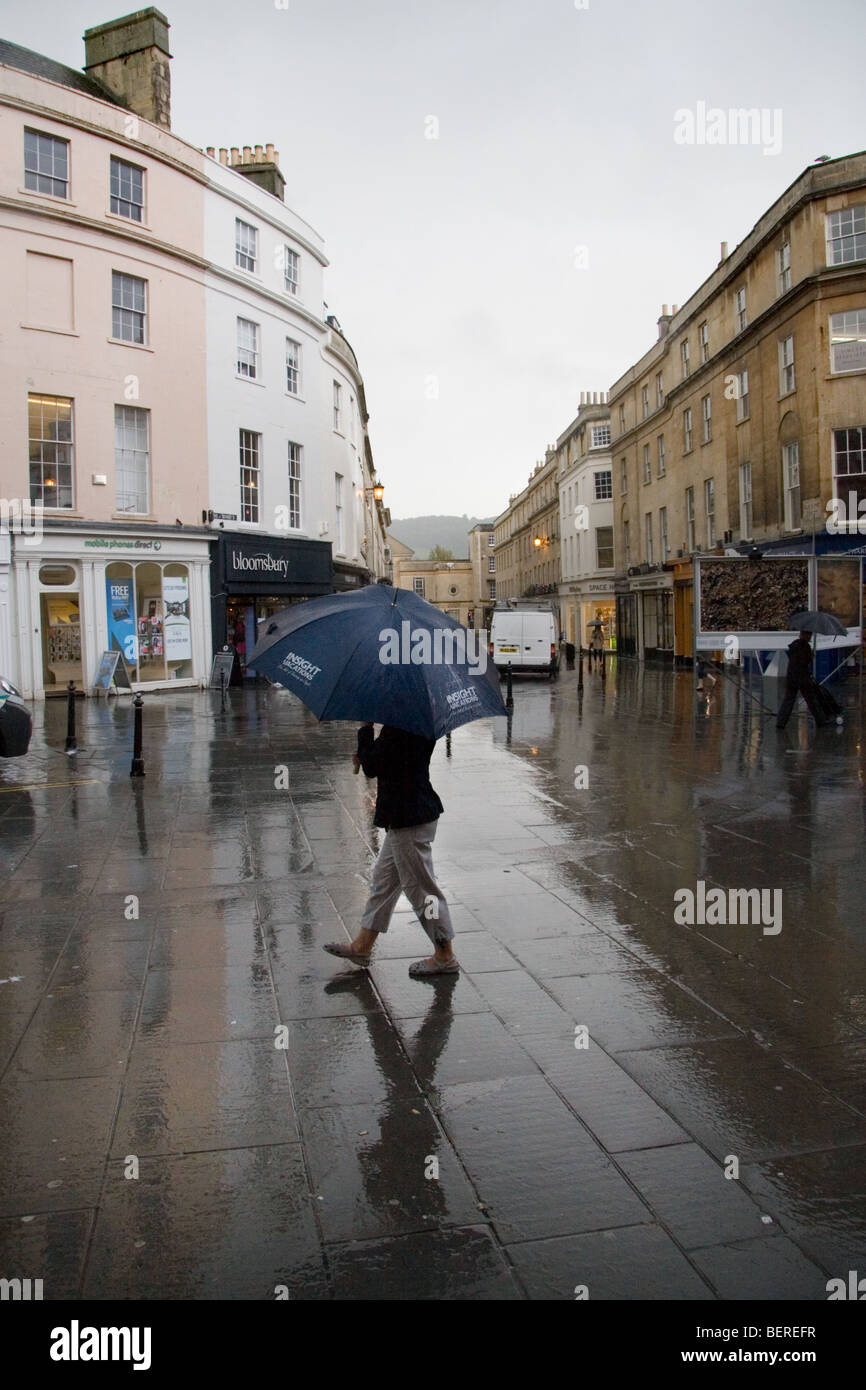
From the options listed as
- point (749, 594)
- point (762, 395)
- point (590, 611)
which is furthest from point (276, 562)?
point (590, 611)

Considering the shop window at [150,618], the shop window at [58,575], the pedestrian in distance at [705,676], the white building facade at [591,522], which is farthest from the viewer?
the white building facade at [591,522]

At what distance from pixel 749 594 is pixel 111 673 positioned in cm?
1506

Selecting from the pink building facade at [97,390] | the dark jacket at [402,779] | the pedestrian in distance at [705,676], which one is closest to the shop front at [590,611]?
the pedestrian in distance at [705,676]

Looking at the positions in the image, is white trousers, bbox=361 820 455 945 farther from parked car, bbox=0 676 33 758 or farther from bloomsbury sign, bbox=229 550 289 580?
bloomsbury sign, bbox=229 550 289 580

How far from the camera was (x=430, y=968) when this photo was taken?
5.25 metres

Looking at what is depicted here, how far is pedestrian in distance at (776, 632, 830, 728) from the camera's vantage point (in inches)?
613

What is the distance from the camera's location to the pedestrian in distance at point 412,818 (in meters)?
5.15

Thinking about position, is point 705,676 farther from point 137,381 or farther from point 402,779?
point 402,779

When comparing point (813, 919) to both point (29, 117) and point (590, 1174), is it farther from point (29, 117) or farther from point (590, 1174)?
point (29, 117)

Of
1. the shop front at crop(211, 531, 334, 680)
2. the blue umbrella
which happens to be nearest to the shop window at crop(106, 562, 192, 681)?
the shop front at crop(211, 531, 334, 680)

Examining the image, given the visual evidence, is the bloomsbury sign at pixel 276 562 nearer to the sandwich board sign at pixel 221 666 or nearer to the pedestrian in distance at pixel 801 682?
A: the sandwich board sign at pixel 221 666

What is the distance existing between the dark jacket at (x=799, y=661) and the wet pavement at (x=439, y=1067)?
682 centimetres

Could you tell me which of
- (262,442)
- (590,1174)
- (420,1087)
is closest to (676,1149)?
(590,1174)
